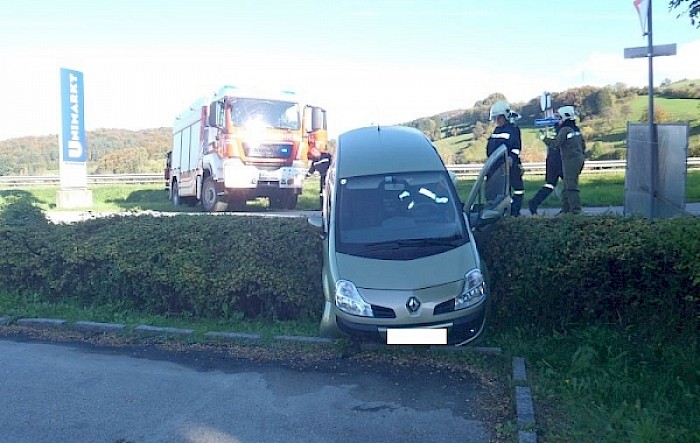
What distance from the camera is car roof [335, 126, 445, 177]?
7.30m

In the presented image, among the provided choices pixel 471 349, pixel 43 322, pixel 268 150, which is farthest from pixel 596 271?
pixel 268 150

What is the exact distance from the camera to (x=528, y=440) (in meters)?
4.25

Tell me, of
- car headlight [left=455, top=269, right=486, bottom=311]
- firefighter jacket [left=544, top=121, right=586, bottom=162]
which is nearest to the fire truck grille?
firefighter jacket [left=544, top=121, right=586, bottom=162]

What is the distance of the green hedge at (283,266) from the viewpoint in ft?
19.0

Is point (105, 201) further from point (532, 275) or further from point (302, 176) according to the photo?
point (532, 275)

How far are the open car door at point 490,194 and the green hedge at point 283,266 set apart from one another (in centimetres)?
20

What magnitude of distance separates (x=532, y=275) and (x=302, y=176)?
12953 millimetres

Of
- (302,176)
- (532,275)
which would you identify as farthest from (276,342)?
(302,176)

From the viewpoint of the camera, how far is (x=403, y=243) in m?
6.33

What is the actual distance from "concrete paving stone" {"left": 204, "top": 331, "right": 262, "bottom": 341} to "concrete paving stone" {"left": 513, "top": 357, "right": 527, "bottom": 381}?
261 centimetres

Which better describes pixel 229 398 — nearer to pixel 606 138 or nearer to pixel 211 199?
pixel 211 199

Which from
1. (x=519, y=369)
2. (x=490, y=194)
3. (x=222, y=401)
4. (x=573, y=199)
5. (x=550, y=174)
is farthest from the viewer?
(x=550, y=174)

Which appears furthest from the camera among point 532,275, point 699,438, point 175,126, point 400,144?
point 175,126

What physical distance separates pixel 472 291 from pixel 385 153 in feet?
7.53
